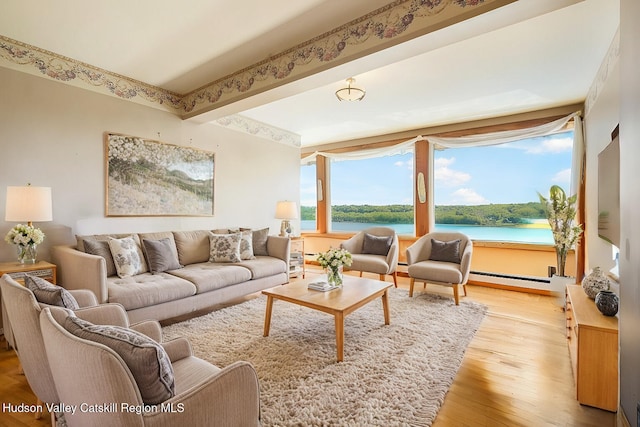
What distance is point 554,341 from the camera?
2.69 m

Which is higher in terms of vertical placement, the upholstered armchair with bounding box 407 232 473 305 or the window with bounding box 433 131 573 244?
the window with bounding box 433 131 573 244

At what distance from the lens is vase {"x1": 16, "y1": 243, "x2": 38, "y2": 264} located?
8.63 ft

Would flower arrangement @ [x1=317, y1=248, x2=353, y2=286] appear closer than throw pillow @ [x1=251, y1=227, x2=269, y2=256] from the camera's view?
Yes

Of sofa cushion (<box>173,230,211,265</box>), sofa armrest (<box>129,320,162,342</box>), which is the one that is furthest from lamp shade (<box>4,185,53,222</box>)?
sofa armrest (<box>129,320,162,342</box>)

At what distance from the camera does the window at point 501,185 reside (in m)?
4.30

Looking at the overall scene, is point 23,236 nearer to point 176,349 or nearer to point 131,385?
point 176,349

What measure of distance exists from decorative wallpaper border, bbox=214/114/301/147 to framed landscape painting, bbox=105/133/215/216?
1.98ft

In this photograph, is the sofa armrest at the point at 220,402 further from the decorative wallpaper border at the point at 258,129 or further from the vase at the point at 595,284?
the decorative wallpaper border at the point at 258,129

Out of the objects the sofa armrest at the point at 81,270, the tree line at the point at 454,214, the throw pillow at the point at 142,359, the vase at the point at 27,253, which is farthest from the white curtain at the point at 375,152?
the throw pillow at the point at 142,359

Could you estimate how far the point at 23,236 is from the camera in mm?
2592

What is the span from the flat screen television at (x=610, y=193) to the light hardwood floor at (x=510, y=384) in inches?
39.7

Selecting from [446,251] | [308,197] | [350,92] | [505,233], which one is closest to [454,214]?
[505,233]

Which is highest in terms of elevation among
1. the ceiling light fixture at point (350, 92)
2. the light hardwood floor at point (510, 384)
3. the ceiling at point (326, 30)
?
the ceiling at point (326, 30)

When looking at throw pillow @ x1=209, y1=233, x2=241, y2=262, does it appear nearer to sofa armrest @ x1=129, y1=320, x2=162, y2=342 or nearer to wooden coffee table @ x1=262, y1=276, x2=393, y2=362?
wooden coffee table @ x1=262, y1=276, x2=393, y2=362
